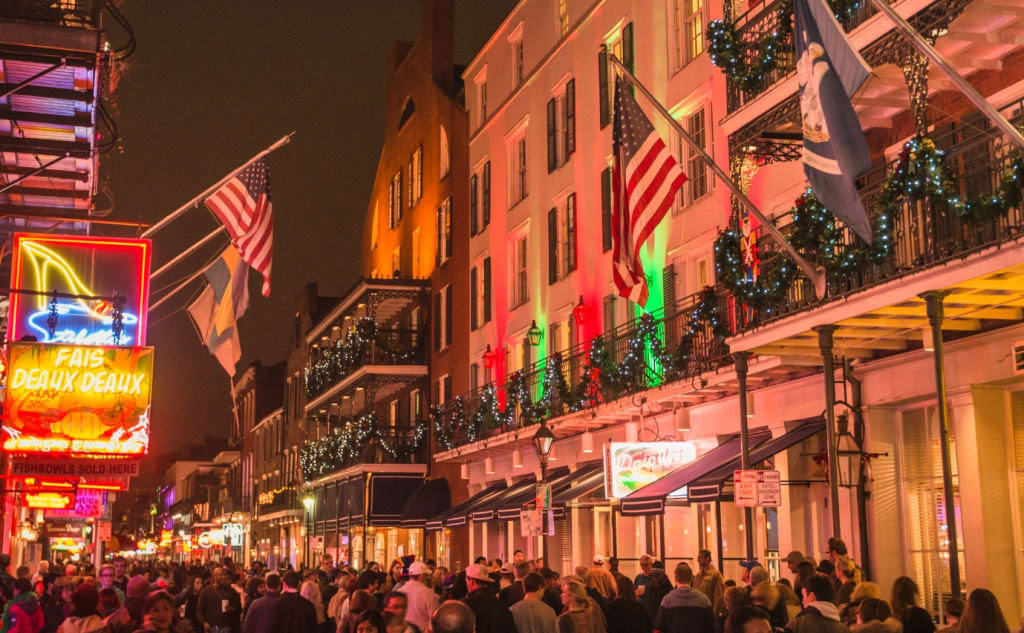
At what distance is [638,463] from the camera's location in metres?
22.2

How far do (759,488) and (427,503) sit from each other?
1016 inches

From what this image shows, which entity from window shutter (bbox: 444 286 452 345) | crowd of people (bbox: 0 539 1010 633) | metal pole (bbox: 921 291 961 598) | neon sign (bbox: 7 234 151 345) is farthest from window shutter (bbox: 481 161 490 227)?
metal pole (bbox: 921 291 961 598)

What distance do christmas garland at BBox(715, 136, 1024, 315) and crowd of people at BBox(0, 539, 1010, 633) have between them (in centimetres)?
347

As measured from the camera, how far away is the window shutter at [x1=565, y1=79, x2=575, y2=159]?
101 ft

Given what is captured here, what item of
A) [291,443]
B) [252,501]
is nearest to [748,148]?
[291,443]

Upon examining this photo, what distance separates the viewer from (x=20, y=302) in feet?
65.4

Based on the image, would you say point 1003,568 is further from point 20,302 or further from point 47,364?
point 20,302

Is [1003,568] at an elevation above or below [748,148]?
below

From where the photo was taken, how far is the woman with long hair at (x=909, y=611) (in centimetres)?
997

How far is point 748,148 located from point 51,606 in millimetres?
12351

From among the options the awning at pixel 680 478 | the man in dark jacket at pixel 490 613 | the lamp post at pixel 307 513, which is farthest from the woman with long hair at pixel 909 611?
the lamp post at pixel 307 513

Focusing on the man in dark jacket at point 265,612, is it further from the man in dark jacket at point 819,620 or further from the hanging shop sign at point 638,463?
the hanging shop sign at point 638,463

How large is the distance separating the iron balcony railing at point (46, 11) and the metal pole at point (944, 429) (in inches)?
423

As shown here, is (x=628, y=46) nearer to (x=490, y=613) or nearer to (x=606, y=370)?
(x=606, y=370)
